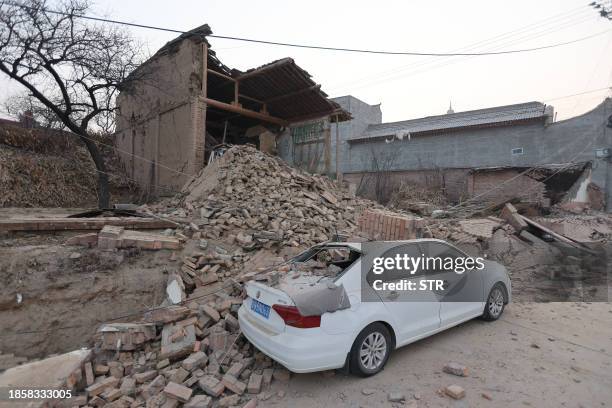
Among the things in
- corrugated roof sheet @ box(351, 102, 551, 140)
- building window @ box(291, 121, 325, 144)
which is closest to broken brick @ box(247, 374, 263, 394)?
building window @ box(291, 121, 325, 144)

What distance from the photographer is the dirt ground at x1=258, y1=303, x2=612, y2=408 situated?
9.83 feet

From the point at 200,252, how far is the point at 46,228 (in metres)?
2.79

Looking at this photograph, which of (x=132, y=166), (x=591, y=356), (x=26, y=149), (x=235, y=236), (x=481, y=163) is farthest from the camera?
(x=481, y=163)

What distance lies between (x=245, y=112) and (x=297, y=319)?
1053 cm

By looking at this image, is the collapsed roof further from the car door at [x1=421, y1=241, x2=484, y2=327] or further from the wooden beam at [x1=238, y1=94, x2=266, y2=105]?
the car door at [x1=421, y1=241, x2=484, y2=327]

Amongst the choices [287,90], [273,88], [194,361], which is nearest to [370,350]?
[194,361]

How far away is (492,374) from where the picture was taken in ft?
11.1

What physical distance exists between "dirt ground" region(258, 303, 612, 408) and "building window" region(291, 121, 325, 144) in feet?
32.2

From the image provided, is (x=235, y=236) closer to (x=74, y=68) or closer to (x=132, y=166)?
(x=74, y=68)

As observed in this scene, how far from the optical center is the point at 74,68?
9859mm

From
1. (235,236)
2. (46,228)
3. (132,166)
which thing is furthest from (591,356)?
(132,166)

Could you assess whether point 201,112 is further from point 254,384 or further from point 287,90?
point 254,384

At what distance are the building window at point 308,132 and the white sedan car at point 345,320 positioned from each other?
936cm

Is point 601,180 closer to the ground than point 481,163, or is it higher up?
closer to the ground
